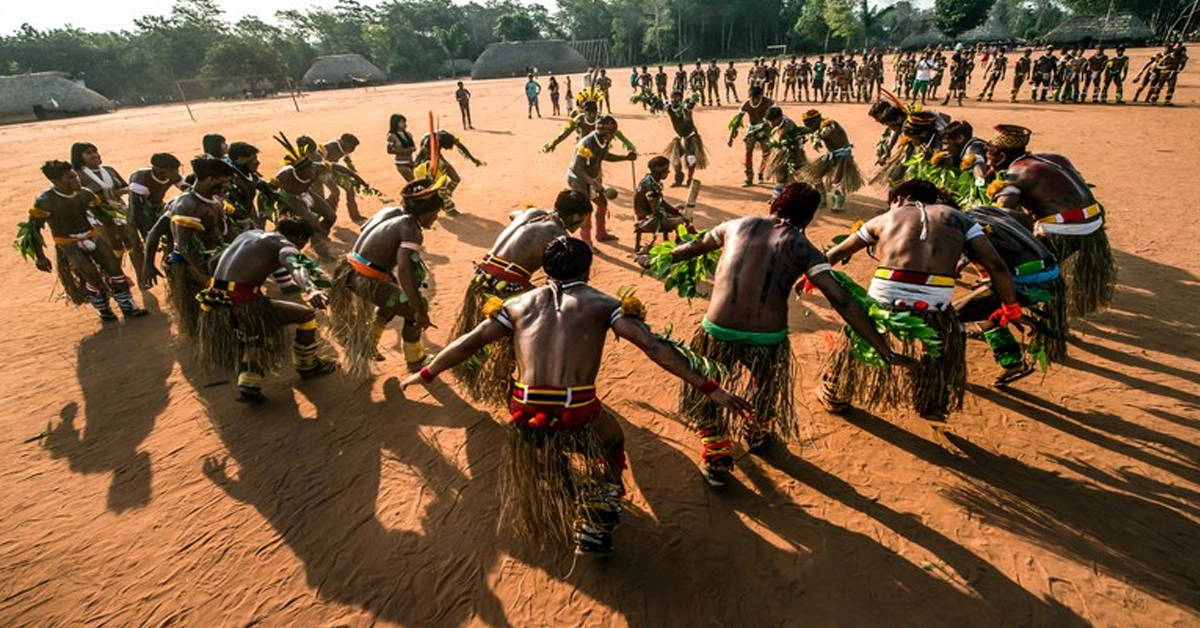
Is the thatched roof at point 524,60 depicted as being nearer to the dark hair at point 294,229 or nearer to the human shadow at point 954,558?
the dark hair at point 294,229

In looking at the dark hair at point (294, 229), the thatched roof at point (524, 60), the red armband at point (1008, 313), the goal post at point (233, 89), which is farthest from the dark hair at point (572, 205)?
the thatched roof at point (524, 60)

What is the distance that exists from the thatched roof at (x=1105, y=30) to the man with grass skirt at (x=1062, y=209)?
44992 mm

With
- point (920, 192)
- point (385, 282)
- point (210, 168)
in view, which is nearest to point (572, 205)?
point (385, 282)

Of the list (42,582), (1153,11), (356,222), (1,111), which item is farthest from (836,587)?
(1153,11)

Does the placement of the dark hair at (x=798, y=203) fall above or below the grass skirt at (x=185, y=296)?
above

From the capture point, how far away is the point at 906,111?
25.9 ft

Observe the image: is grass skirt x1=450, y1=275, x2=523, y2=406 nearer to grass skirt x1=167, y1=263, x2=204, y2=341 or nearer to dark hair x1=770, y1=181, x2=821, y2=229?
dark hair x1=770, y1=181, x2=821, y2=229

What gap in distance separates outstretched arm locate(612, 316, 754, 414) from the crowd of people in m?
0.01

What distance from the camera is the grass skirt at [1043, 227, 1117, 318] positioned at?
5.15 metres

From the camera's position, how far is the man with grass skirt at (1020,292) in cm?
435

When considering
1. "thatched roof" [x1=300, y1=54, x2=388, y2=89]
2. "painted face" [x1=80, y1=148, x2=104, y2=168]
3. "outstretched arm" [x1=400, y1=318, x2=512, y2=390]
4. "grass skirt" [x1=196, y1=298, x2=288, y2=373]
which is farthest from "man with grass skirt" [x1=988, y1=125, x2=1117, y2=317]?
"thatched roof" [x1=300, y1=54, x2=388, y2=89]

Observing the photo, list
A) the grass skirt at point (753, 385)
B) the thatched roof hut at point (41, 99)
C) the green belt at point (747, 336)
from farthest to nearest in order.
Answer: the thatched roof hut at point (41, 99) → the grass skirt at point (753, 385) → the green belt at point (747, 336)

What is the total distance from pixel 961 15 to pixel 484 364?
6065 centimetres

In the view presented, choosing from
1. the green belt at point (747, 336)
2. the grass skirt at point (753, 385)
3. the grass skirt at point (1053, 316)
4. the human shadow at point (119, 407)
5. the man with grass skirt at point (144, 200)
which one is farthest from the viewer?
the man with grass skirt at point (144, 200)
